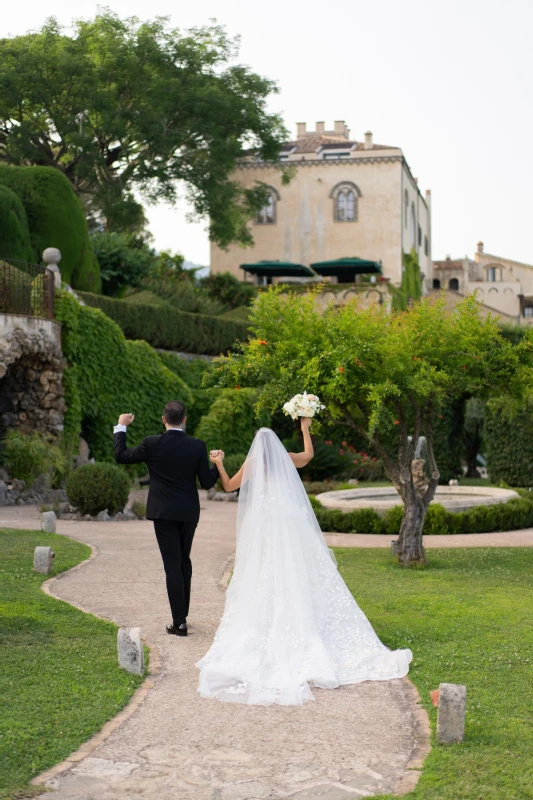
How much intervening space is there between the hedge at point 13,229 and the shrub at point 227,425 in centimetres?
672

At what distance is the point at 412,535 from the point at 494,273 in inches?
2826

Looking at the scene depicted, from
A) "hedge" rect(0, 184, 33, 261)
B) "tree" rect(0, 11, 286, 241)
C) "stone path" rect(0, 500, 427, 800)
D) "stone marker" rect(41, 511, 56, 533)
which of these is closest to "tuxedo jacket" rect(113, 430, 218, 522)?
"stone path" rect(0, 500, 427, 800)

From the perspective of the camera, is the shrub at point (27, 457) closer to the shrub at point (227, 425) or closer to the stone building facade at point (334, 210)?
the shrub at point (227, 425)

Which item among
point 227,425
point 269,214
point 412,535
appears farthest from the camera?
point 269,214

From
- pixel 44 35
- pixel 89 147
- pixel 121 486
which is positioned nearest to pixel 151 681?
pixel 121 486

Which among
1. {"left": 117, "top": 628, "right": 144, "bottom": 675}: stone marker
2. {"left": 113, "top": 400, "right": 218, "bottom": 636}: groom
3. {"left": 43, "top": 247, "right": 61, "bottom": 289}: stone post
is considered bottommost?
{"left": 117, "top": 628, "right": 144, "bottom": 675}: stone marker

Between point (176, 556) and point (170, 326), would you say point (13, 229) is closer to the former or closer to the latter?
point (170, 326)

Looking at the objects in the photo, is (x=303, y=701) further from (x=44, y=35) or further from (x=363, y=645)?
(x=44, y=35)

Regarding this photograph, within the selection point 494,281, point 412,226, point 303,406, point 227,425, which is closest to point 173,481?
point 303,406

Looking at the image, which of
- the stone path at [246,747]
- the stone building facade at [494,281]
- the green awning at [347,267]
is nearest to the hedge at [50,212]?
the green awning at [347,267]

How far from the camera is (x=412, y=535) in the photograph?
13633mm

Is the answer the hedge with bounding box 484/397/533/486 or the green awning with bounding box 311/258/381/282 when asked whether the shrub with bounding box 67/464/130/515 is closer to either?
the hedge with bounding box 484/397/533/486

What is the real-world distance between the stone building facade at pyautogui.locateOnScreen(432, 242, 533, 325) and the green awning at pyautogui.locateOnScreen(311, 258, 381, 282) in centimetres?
2327

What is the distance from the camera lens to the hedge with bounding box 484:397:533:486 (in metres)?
26.3
